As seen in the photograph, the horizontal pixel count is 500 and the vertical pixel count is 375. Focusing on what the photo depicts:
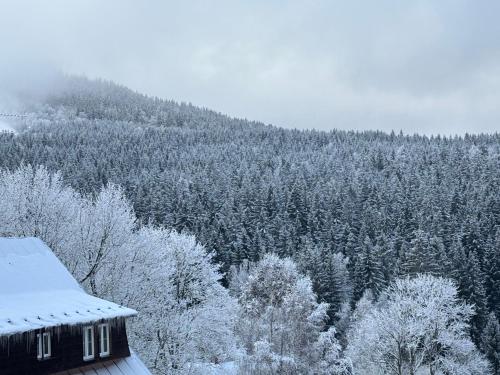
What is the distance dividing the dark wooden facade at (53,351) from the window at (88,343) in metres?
0.14

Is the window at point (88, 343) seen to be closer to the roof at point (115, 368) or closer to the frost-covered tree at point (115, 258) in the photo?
the roof at point (115, 368)

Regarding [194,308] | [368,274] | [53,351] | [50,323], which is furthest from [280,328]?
[368,274]

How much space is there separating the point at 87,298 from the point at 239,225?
91854mm

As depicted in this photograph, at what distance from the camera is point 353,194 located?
138750mm

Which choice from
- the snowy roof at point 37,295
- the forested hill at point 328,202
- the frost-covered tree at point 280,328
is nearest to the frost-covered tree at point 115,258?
the frost-covered tree at point 280,328

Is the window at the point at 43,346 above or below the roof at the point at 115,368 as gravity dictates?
above

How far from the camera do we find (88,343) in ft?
68.9

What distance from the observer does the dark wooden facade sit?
18.7 m

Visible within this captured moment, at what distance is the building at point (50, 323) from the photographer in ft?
62.2

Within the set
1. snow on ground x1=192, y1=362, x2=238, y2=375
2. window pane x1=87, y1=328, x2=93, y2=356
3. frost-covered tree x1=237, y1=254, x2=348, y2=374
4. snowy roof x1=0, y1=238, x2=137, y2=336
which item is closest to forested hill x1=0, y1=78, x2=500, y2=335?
frost-covered tree x1=237, y1=254, x2=348, y2=374

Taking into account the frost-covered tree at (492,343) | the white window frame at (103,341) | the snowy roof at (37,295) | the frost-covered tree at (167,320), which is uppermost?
the snowy roof at (37,295)

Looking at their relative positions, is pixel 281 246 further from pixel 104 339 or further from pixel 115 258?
pixel 104 339

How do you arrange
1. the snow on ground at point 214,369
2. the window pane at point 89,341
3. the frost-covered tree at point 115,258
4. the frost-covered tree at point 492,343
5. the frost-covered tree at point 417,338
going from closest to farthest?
the window pane at point 89,341
the frost-covered tree at point 115,258
the snow on ground at point 214,369
the frost-covered tree at point 417,338
the frost-covered tree at point 492,343

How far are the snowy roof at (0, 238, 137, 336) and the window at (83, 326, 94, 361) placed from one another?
670 millimetres
